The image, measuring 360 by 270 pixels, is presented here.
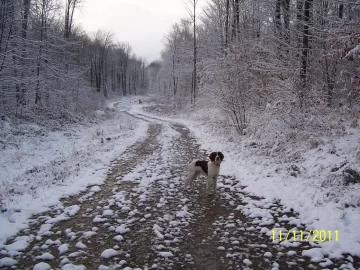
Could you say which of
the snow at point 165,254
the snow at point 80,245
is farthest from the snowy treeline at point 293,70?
the snow at point 80,245

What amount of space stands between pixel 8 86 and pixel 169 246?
1356cm

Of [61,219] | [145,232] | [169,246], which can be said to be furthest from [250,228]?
[61,219]

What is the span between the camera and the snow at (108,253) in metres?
4.04

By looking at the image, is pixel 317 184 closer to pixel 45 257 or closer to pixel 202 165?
pixel 202 165

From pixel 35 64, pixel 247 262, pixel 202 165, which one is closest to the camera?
pixel 247 262

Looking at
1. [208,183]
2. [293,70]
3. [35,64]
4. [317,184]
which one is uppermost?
[35,64]

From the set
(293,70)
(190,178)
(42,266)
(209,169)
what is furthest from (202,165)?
(293,70)

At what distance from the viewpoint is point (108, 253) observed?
13.4 ft

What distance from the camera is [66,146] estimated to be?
13359 mm
